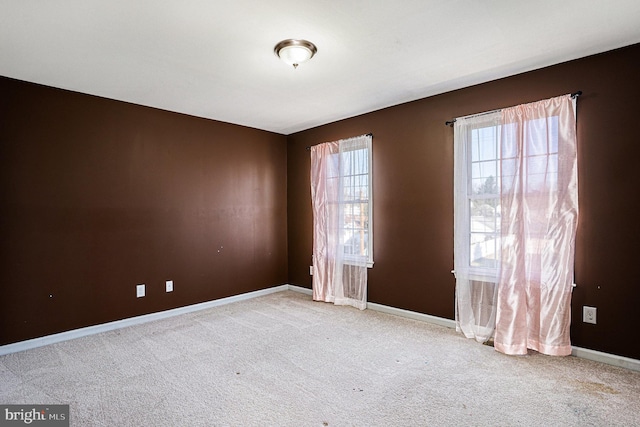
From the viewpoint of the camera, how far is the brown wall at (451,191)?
105 inches

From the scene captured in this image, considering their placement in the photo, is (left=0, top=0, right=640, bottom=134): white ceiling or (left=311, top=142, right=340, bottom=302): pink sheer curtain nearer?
(left=0, top=0, right=640, bottom=134): white ceiling

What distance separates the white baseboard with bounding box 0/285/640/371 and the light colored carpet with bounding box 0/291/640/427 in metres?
0.10

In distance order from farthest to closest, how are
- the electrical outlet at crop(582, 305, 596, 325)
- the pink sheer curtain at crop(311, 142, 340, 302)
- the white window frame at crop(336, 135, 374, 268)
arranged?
the pink sheer curtain at crop(311, 142, 340, 302) → the white window frame at crop(336, 135, 374, 268) → the electrical outlet at crop(582, 305, 596, 325)

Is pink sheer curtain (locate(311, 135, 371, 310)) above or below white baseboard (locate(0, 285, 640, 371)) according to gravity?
above

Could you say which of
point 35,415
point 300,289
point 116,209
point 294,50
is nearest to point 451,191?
point 294,50

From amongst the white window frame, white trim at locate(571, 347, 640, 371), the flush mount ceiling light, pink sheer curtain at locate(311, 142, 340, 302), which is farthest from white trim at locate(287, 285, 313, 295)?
the flush mount ceiling light

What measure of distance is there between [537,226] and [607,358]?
115 centimetres

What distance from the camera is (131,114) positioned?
153 inches

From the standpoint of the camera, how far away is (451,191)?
3.62 meters

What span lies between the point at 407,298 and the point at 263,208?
251 cm

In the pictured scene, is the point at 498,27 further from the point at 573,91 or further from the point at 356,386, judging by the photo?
the point at 356,386

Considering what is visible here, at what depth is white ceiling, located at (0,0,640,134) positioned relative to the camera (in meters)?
2.14

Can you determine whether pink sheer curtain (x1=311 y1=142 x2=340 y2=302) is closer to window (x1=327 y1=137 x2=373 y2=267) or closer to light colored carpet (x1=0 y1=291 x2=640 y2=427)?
window (x1=327 y1=137 x2=373 y2=267)

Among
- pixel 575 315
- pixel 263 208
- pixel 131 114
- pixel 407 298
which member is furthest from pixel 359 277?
pixel 131 114
